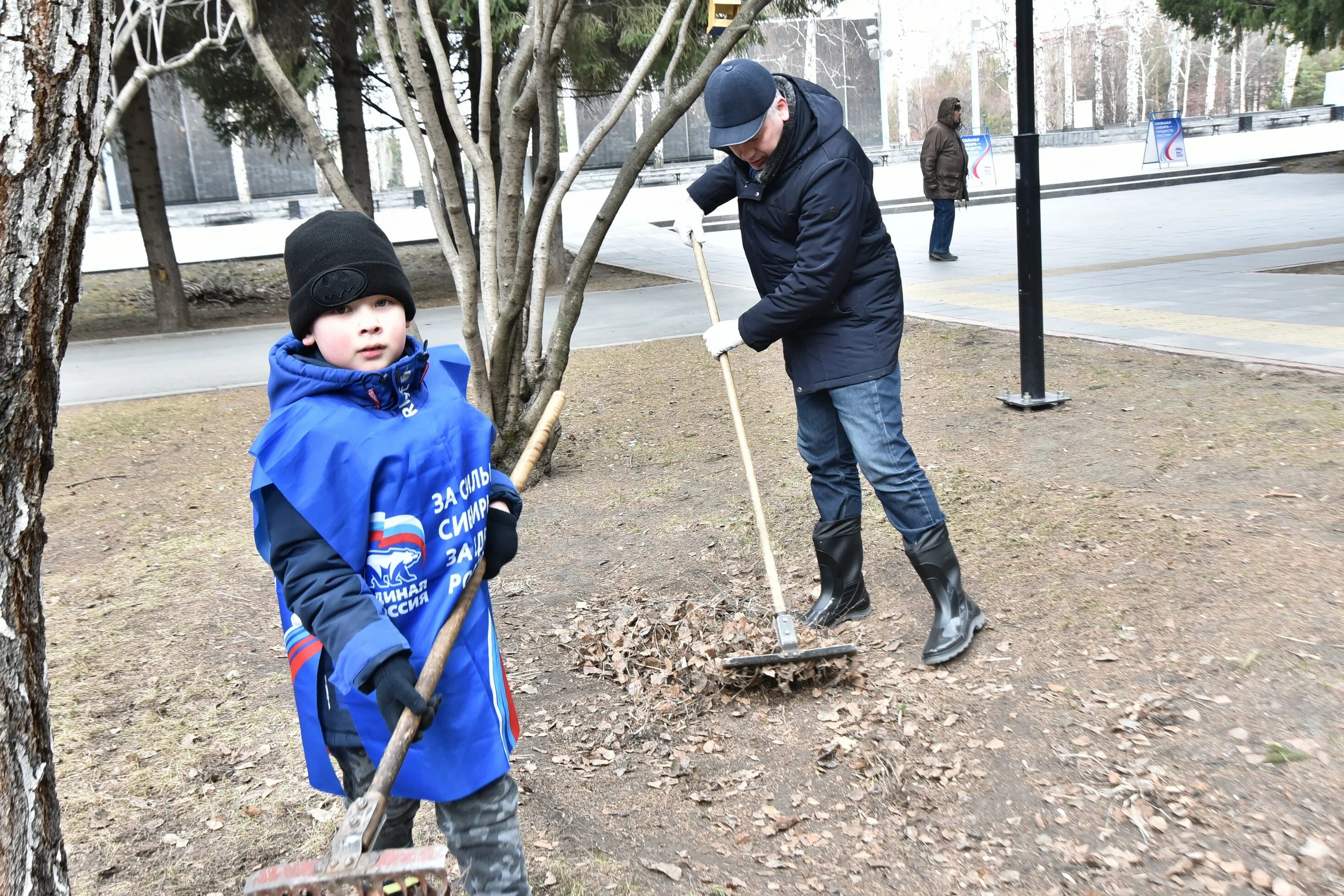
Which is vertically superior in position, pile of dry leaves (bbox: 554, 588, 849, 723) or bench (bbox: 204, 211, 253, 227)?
bench (bbox: 204, 211, 253, 227)

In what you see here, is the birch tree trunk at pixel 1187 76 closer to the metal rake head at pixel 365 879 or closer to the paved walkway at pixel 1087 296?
the paved walkway at pixel 1087 296

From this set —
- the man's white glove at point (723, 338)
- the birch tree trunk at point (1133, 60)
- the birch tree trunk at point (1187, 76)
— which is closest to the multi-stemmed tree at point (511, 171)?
the man's white glove at point (723, 338)

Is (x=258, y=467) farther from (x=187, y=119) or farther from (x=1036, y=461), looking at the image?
(x=187, y=119)

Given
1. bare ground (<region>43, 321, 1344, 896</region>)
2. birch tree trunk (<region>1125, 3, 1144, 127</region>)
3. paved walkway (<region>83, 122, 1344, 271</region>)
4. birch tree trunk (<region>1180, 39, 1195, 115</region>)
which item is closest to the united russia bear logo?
bare ground (<region>43, 321, 1344, 896</region>)

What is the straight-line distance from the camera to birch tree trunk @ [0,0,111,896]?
70.9 inches

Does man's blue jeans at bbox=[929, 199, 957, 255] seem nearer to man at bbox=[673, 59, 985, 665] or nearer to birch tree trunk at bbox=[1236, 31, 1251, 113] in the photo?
man at bbox=[673, 59, 985, 665]

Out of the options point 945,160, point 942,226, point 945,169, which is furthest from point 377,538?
point 942,226

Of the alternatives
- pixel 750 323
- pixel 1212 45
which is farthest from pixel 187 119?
pixel 1212 45

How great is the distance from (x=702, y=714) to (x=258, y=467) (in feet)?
6.92

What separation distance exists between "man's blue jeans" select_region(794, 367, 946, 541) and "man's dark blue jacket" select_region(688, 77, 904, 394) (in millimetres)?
68

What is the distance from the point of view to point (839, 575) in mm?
4215

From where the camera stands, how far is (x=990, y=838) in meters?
2.96

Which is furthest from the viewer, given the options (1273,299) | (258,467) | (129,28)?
(1273,299)

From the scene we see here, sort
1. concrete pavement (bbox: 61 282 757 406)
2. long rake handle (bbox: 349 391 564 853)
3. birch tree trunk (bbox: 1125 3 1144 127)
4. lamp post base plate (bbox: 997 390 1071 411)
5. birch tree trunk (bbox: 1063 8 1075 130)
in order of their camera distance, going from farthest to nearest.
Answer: birch tree trunk (bbox: 1063 8 1075 130)
birch tree trunk (bbox: 1125 3 1144 127)
concrete pavement (bbox: 61 282 757 406)
lamp post base plate (bbox: 997 390 1071 411)
long rake handle (bbox: 349 391 564 853)
